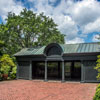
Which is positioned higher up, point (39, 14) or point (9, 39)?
point (39, 14)

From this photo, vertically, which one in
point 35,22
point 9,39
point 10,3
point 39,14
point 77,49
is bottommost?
point 77,49

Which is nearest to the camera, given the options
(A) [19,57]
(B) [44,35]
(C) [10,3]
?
(C) [10,3]

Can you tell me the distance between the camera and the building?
533 inches

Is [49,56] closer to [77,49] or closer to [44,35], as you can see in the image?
[77,49]

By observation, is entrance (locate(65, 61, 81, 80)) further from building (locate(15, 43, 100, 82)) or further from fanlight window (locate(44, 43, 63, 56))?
fanlight window (locate(44, 43, 63, 56))

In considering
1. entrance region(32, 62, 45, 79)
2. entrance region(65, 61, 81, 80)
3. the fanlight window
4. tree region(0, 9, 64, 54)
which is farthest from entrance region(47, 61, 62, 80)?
tree region(0, 9, 64, 54)

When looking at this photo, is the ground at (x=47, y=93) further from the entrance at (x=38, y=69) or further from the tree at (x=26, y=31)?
the tree at (x=26, y=31)

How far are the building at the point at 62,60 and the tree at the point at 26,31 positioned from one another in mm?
7699

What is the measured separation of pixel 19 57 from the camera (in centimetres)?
1675

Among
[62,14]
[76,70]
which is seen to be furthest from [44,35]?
[76,70]

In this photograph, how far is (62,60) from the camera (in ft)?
47.5

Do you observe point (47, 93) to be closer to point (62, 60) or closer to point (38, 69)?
point (62, 60)

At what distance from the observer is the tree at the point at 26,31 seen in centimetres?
2348

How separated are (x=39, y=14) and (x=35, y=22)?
2767 mm
